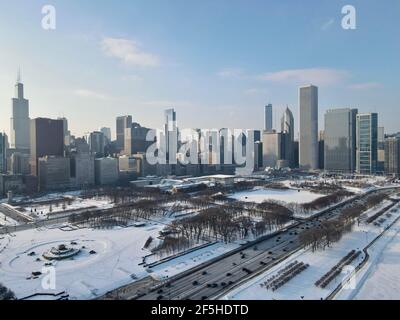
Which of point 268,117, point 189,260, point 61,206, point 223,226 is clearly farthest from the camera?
point 268,117

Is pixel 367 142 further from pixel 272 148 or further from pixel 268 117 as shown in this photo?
pixel 268 117

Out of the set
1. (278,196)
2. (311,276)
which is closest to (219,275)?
(311,276)

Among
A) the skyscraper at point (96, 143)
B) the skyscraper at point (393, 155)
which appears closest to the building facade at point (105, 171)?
the skyscraper at point (96, 143)

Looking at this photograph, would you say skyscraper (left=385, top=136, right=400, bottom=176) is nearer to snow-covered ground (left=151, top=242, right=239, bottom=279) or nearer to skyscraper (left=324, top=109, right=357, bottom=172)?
skyscraper (left=324, top=109, right=357, bottom=172)

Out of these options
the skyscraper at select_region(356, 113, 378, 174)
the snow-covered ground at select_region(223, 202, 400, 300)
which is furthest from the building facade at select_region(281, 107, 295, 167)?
the snow-covered ground at select_region(223, 202, 400, 300)
